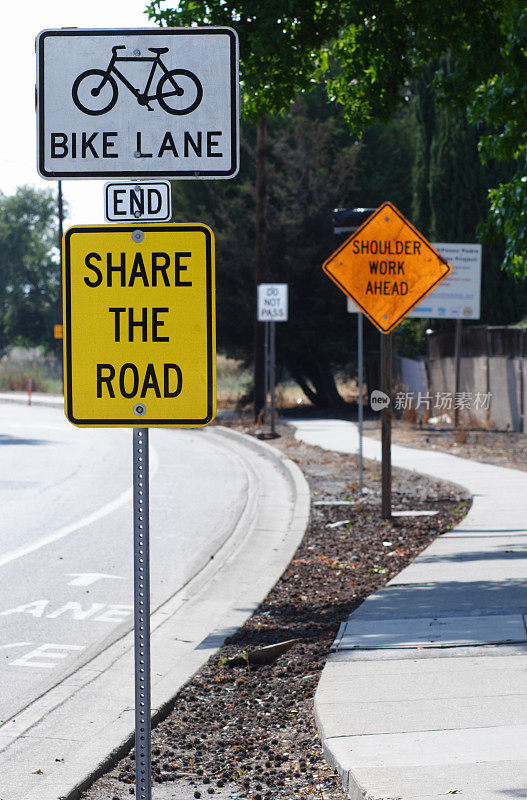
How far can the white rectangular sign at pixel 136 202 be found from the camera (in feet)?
11.5

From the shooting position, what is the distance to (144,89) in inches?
141

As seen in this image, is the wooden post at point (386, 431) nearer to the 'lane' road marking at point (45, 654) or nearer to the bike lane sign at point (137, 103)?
the 'lane' road marking at point (45, 654)

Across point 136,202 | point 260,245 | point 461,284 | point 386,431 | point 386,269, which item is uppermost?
point 260,245

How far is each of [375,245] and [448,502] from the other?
10.2 ft

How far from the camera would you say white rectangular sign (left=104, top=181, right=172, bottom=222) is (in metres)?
3.51

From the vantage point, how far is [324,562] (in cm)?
916

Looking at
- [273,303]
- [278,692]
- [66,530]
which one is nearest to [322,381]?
[273,303]

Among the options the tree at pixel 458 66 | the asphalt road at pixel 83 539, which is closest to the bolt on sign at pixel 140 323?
the asphalt road at pixel 83 539

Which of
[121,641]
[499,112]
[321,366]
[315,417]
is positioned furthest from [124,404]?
[321,366]

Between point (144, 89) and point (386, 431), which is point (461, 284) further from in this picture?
point (144, 89)

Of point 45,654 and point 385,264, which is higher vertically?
point 385,264

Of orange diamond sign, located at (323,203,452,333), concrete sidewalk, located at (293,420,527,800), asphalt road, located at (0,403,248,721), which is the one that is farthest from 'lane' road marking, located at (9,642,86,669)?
orange diamond sign, located at (323,203,452,333)

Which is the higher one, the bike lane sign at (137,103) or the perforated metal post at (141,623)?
the bike lane sign at (137,103)

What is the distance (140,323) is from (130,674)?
322cm
